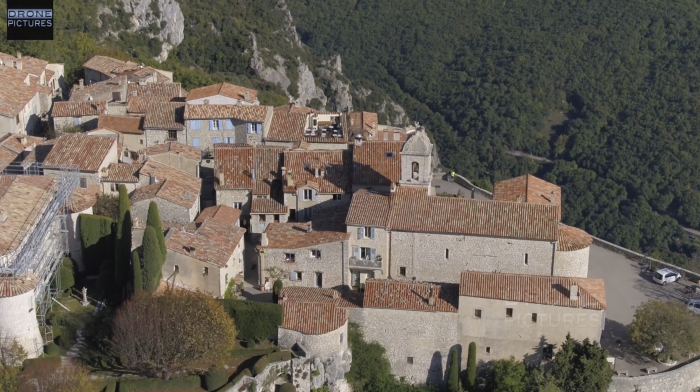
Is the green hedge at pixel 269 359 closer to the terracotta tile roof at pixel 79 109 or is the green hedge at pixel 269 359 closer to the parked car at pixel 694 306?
the parked car at pixel 694 306

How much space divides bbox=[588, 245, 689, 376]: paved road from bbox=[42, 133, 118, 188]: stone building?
32206mm

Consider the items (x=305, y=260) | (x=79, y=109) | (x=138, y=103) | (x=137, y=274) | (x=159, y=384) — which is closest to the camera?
(x=159, y=384)

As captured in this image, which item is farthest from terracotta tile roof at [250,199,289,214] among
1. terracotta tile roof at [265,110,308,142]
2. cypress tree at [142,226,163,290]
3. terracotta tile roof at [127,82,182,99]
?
terracotta tile roof at [127,82,182,99]

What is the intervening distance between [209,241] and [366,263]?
29.2 feet

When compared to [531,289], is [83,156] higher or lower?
higher

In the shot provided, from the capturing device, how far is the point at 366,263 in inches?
2051

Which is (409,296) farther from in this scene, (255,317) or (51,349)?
(51,349)

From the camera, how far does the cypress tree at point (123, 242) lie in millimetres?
49125

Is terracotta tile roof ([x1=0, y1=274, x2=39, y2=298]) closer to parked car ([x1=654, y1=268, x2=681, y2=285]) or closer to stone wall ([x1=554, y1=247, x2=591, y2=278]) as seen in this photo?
stone wall ([x1=554, y1=247, x2=591, y2=278])

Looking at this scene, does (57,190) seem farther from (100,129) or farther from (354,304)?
(354,304)

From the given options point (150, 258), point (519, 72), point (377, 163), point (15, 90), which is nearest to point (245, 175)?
point (377, 163)

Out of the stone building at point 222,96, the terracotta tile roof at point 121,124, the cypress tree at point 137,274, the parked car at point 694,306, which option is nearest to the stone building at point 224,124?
the stone building at point 222,96

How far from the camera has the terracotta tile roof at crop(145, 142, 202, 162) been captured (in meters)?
62.1

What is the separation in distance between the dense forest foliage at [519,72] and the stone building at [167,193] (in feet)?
103
